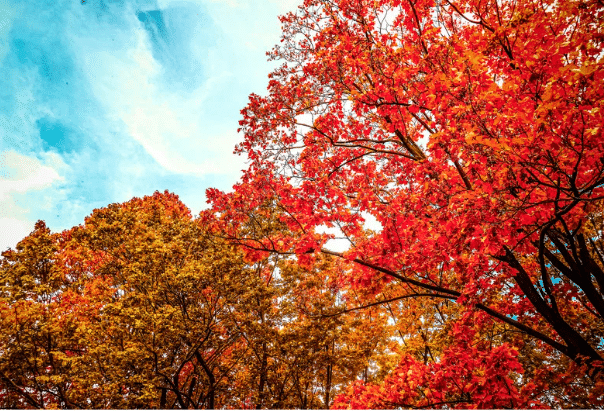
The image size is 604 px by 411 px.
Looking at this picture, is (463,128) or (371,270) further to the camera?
(371,270)

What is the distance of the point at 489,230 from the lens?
3107 mm

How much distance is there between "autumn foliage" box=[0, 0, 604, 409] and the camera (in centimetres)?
322

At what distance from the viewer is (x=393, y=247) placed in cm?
446

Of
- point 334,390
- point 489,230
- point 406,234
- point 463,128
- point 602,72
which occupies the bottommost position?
point 334,390

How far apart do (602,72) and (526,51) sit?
757mm

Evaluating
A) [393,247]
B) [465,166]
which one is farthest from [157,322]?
[465,166]

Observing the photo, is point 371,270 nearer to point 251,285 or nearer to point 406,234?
point 406,234

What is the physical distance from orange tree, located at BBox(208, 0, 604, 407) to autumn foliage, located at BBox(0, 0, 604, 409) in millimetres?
32

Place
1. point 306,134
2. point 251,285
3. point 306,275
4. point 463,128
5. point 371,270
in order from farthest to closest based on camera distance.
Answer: point 306,275
point 251,285
point 306,134
point 371,270
point 463,128

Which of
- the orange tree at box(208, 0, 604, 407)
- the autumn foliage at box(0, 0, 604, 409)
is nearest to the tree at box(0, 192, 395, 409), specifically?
the autumn foliage at box(0, 0, 604, 409)

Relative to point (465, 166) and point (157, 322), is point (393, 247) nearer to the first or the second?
point (465, 166)

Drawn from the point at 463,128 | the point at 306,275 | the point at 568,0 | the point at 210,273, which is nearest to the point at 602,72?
the point at 568,0

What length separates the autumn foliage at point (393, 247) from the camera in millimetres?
3225

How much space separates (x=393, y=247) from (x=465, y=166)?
4.54 ft
